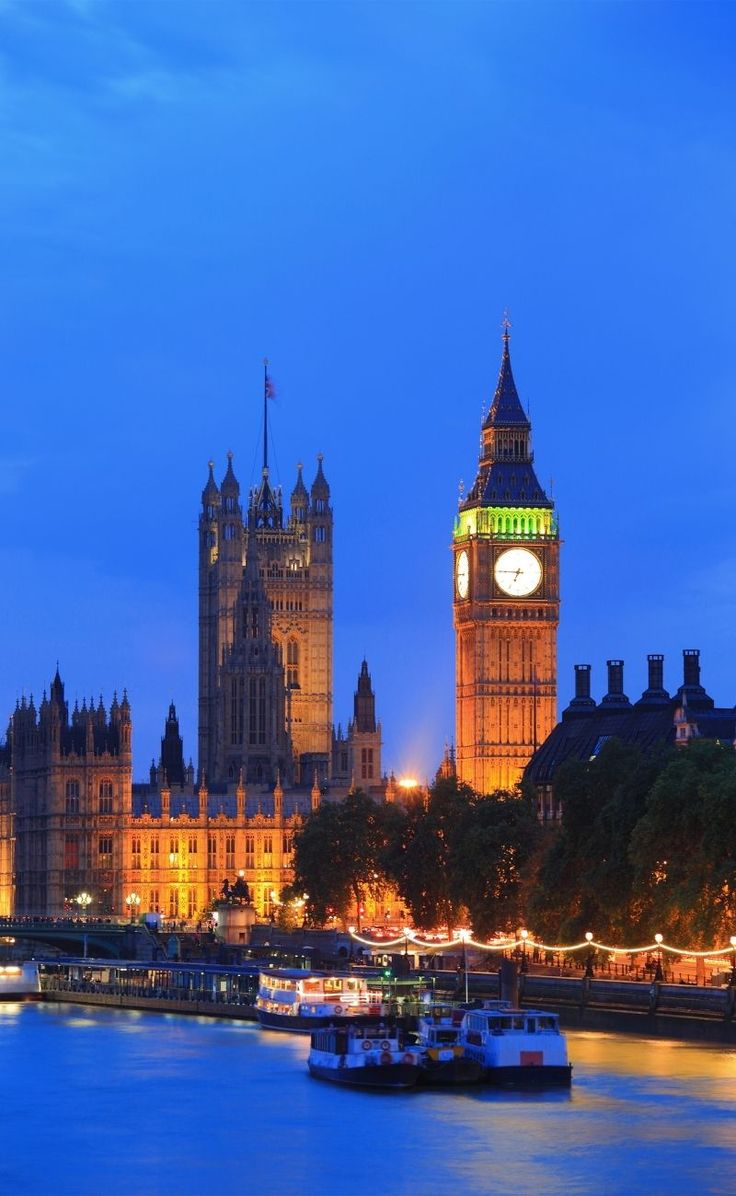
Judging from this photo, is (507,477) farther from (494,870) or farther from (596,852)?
(596,852)

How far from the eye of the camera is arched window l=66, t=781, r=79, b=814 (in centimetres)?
19938

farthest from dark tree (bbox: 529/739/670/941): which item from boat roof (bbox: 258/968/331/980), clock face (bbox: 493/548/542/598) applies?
clock face (bbox: 493/548/542/598)

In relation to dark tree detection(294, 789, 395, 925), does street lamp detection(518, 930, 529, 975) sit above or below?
below

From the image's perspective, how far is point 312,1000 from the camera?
11475 centimetres

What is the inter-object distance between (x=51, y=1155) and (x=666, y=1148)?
645 inches

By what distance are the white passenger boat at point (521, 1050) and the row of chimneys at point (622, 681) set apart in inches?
2540

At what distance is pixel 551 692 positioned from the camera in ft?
640

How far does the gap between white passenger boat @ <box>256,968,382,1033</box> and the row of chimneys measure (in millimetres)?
47194

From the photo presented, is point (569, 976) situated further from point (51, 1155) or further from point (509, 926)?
point (51, 1155)

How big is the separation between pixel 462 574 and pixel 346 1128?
358 feet

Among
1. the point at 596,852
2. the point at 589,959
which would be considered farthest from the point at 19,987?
the point at 589,959

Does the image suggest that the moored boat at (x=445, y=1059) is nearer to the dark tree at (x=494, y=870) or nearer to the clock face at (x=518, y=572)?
the dark tree at (x=494, y=870)

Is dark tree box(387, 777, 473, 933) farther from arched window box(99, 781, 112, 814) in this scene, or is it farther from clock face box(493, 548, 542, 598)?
arched window box(99, 781, 112, 814)

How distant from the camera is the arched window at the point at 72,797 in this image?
199375 mm
